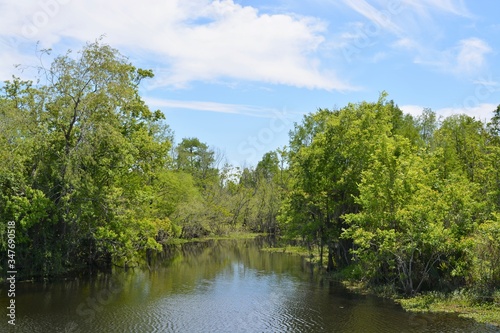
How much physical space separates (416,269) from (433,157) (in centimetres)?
840

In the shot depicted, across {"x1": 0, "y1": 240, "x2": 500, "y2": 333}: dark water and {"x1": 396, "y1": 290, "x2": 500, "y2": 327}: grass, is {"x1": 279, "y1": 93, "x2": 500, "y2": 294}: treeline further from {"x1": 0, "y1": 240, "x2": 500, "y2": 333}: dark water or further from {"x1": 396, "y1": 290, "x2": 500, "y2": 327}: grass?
{"x1": 0, "y1": 240, "x2": 500, "y2": 333}: dark water

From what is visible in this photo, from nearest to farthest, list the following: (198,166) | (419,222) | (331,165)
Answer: (419,222) < (331,165) < (198,166)

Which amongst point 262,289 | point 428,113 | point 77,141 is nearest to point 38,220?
point 77,141

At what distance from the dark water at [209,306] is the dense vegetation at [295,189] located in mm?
3015

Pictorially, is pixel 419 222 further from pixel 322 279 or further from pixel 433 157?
pixel 322 279

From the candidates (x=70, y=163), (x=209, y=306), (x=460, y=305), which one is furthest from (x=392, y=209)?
(x=70, y=163)

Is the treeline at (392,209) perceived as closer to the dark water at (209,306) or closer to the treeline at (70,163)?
the dark water at (209,306)

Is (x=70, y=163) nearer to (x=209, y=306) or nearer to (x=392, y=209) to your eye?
(x=209, y=306)

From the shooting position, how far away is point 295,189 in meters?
42.6

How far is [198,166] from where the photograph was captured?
104 metres

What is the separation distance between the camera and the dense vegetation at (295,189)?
1035 inches

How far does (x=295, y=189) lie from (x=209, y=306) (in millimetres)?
18760

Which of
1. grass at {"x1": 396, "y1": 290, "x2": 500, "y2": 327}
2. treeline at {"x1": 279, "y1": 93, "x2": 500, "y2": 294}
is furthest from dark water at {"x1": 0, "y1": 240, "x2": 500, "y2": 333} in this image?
treeline at {"x1": 279, "y1": 93, "x2": 500, "y2": 294}

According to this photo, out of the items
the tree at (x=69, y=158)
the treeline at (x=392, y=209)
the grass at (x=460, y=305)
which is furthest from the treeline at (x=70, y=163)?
the grass at (x=460, y=305)
